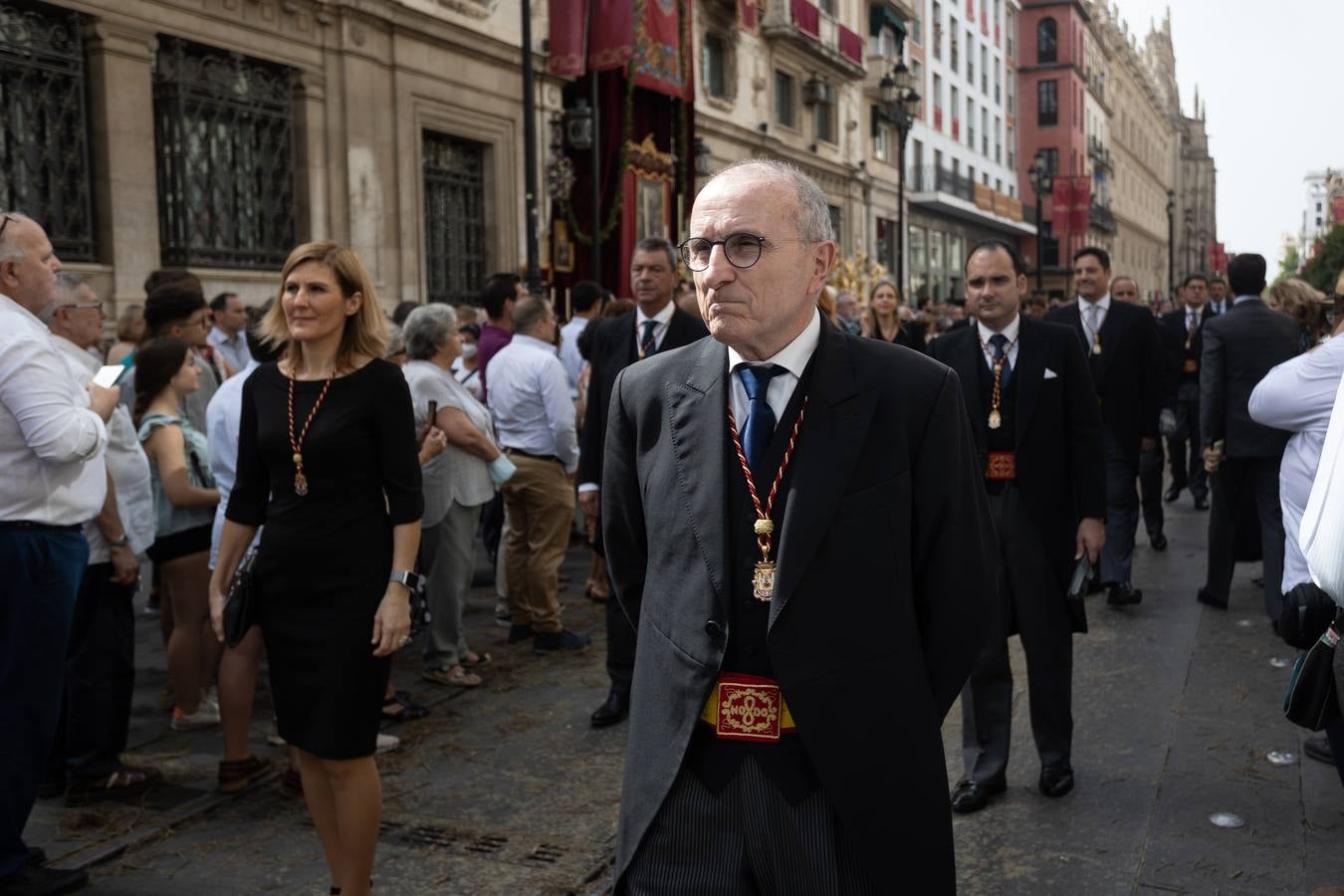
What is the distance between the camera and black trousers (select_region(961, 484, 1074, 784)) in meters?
4.56

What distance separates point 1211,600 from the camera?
25.9 ft

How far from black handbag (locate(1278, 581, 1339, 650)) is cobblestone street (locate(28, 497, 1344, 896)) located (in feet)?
2.89

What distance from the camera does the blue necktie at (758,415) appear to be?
2.35m

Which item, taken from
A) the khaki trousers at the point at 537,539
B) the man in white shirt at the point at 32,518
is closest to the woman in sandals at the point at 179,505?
the man in white shirt at the point at 32,518

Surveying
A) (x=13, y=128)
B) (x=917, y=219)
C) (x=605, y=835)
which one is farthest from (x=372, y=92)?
(x=917, y=219)

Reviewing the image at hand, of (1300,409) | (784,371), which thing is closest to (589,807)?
(784,371)

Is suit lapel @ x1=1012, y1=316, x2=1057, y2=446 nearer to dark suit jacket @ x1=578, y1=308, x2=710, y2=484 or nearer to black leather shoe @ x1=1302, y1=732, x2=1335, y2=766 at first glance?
dark suit jacket @ x1=578, y1=308, x2=710, y2=484

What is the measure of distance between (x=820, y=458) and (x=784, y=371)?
0.21 metres

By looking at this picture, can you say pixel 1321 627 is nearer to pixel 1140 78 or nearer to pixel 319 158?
pixel 319 158

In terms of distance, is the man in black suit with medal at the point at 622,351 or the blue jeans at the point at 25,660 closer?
the blue jeans at the point at 25,660

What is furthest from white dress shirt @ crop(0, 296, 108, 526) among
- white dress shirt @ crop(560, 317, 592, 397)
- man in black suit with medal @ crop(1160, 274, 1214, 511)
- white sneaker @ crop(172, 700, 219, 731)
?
man in black suit with medal @ crop(1160, 274, 1214, 511)

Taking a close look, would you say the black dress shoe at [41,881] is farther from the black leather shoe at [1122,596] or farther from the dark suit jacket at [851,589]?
the black leather shoe at [1122,596]

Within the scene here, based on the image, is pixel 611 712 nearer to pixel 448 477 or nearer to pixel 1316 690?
pixel 448 477

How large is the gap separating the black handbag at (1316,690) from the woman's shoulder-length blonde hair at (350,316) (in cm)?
280
